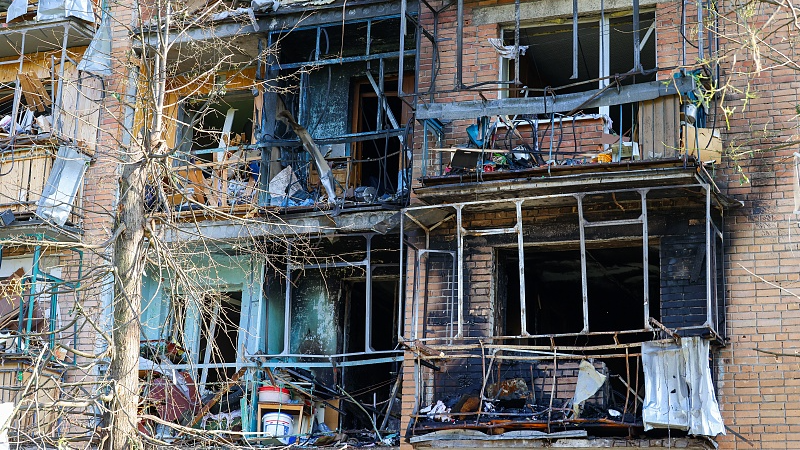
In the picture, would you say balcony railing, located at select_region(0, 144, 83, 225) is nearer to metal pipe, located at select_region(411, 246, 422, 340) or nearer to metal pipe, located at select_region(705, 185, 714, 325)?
metal pipe, located at select_region(411, 246, 422, 340)

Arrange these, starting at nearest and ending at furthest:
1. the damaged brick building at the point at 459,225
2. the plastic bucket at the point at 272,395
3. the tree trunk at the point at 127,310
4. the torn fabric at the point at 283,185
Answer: the tree trunk at the point at 127,310 < the damaged brick building at the point at 459,225 < the plastic bucket at the point at 272,395 < the torn fabric at the point at 283,185

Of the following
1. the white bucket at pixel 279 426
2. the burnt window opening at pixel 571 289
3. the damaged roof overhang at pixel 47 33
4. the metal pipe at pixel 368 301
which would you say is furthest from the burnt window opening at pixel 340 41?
the white bucket at pixel 279 426

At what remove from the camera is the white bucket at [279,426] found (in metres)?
15.7

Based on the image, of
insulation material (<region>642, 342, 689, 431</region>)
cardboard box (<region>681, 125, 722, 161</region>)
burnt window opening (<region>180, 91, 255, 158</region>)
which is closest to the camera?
insulation material (<region>642, 342, 689, 431</region>)

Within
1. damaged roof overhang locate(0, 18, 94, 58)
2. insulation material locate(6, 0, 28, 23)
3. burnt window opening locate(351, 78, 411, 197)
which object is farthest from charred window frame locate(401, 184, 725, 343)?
insulation material locate(6, 0, 28, 23)

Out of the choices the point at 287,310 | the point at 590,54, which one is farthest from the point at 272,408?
the point at 590,54

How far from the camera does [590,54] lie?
16.9 m

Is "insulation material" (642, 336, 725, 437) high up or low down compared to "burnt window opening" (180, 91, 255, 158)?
down

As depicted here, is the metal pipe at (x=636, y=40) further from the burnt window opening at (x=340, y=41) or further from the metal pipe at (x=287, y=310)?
the metal pipe at (x=287, y=310)

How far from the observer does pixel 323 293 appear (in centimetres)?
1711

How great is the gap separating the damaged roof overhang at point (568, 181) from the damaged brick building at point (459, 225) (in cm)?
4

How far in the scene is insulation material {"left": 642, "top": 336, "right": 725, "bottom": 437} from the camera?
1270 cm

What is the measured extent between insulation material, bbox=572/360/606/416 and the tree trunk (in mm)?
5194

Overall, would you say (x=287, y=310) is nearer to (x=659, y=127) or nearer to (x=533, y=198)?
(x=533, y=198)
